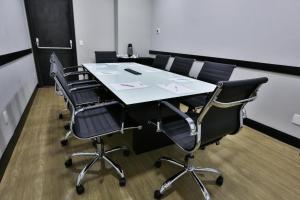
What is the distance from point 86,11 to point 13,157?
3.56 metres

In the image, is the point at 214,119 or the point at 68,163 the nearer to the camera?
the point at 214,119

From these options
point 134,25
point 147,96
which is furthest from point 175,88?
point 134,25

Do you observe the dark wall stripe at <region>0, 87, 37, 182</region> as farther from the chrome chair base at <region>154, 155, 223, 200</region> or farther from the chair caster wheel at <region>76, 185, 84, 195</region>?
the chrome chair base at <region>154, 155, 223, 200</region>

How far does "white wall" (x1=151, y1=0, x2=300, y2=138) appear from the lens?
2080 mm

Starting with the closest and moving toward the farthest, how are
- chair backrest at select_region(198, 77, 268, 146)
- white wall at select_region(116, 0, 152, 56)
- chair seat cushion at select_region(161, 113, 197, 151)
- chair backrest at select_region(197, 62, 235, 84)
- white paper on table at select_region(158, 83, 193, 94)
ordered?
chair backrest at select_region(198, 77, 268, 146), chair seat cushion at select_region(161, 113, 197, 151), white paper on table at select_region(158, 83, 193, 94), chair backrest at select_region(197, 62, 235, 84), white wall at select_region(116, 0, 152, 56)

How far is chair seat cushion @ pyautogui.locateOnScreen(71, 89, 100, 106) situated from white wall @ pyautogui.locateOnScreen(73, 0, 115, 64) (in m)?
2.32

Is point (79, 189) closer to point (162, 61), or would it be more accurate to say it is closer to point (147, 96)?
point (147, 96)

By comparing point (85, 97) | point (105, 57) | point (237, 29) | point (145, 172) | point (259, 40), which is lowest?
point (145, 172)

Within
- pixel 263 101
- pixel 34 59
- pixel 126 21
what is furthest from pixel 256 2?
pixel 34 59

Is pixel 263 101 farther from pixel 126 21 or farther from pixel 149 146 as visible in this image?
pixel 126 21

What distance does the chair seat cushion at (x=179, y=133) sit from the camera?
1.24 meters

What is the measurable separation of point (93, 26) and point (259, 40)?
141 inches

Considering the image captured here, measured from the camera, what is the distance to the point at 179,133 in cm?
136

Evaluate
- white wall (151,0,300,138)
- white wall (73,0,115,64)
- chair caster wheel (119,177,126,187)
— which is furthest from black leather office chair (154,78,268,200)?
white wall (73,0,115,64)
